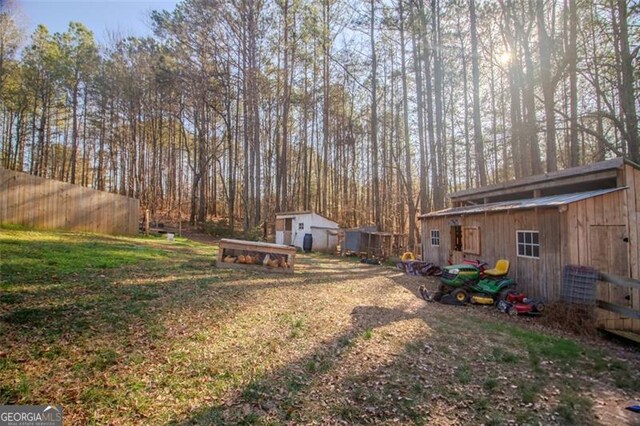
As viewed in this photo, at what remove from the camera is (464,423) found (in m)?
3.12

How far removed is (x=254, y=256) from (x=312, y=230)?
34.9 feet

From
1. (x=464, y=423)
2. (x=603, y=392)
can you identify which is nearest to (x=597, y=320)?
(x=603, y=392)

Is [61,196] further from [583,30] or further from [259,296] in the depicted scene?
[583,30]

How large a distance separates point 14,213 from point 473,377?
14201 mm

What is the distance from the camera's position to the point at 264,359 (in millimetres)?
3922

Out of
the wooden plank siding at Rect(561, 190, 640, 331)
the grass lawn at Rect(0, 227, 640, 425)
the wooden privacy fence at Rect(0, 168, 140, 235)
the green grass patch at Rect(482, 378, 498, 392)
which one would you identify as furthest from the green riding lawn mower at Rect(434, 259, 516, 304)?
the wooden privacy fence at Rect(0, 168, 140, 235)

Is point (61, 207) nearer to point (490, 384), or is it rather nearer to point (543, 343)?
point (490, 384)

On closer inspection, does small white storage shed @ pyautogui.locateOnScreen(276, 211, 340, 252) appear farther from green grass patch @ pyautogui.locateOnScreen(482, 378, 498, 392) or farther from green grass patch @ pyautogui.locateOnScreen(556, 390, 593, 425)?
green grass patch @ pyautogui.locateOnScreen(556, 390, 593, 425)

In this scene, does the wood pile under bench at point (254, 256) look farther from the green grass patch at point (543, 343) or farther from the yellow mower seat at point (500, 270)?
Answer: the yellow mower seat at point (500, 270)

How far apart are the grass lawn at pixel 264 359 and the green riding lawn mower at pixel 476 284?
1662 mm

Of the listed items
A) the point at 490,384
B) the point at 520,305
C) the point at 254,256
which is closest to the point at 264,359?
the point at 490,384

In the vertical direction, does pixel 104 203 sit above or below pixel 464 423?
above

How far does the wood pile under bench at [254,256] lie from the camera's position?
9.27m

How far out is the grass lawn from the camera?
2936mm
